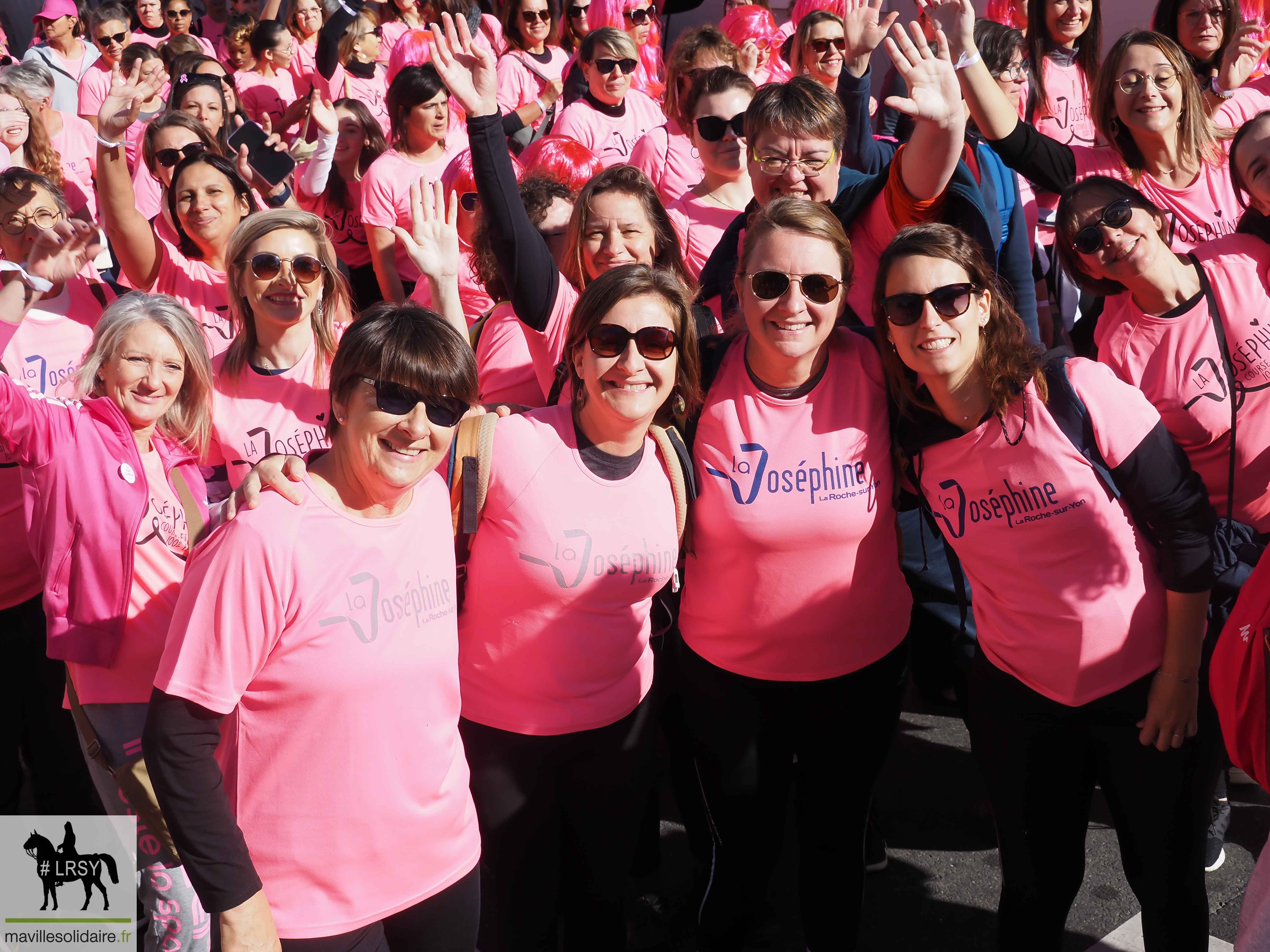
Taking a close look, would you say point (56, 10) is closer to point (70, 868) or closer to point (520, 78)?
point (520, 78)

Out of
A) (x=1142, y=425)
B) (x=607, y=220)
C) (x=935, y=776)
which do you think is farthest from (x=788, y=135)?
(x=935, y=776)

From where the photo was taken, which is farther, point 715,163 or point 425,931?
point 715,163

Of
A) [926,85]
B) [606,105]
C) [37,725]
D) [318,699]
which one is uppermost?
[606,105]

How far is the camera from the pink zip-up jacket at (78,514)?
8.28 ft

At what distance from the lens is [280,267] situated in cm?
300

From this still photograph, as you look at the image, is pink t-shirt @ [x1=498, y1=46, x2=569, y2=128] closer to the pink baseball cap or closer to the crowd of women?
the crowd of women

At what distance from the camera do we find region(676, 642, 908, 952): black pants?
259 centimetres

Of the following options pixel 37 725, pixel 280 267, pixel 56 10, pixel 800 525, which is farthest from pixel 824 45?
pixel 56 10

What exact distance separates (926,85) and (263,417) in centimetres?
201

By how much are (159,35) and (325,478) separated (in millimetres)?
9088

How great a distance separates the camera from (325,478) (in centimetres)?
201

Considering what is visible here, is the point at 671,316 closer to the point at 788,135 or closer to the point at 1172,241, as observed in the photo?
the point at 788,135

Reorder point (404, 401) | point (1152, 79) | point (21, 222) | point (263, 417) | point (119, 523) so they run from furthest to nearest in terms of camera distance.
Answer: point (1152, 79) < point (21, 222) < point (263, 417) < point (119, 523) < point (404, 401)

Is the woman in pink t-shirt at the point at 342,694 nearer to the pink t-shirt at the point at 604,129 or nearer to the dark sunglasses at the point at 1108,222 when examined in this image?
the dark sunglasses at the point at 1108,222
